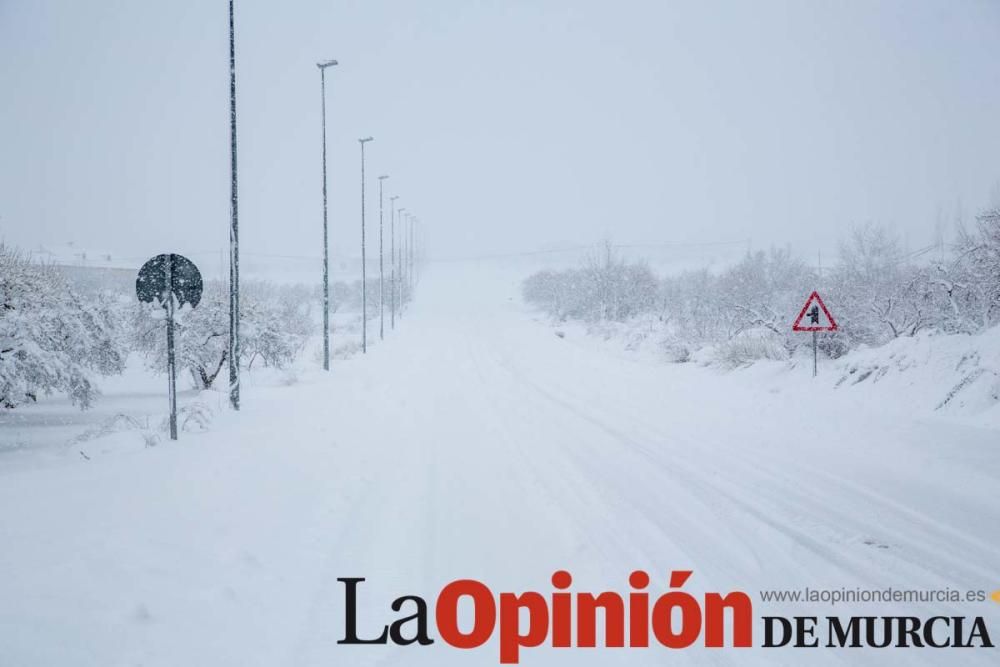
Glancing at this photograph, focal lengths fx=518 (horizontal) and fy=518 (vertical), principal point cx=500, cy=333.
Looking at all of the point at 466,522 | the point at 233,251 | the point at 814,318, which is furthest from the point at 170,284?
the point at 814,318

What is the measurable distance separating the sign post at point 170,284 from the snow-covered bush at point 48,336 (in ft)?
28.4

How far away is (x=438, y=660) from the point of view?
344 centimetres

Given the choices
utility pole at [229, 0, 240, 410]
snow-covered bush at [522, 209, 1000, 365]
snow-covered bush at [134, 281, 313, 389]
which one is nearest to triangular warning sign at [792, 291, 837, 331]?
snow-covered bush at [522, 209, 1000, 365]

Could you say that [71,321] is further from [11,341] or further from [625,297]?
[625,297]

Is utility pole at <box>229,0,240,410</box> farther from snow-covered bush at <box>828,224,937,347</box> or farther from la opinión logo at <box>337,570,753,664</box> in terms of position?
snow-covered bush at <box>828,224,937,347</box>

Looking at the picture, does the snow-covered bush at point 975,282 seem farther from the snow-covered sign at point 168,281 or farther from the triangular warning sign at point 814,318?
the snow-covered sign at point 168,281

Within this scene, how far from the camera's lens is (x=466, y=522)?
555cm

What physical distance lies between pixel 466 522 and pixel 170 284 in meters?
6.49

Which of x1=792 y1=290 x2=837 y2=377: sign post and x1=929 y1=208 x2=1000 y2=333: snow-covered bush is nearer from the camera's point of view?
x1=929 y1=208 x2=1000 y2=333: snow-covered bush

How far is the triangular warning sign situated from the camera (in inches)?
486

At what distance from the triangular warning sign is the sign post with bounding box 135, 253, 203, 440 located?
42.0 ft

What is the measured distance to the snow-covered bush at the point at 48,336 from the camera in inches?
544

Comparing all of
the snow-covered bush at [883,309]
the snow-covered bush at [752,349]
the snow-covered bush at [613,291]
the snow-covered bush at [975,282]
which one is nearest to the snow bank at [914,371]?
the snow-covered bush at [752,349]

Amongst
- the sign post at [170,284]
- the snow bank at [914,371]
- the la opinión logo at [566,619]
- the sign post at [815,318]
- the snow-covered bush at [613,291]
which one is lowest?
the la opinión logo at [566,619]
